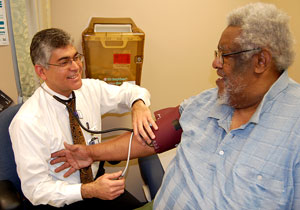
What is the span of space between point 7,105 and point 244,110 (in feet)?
3.77

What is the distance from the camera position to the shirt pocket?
793 mm

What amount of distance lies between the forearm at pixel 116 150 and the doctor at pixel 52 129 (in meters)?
0.08

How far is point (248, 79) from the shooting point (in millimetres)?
943

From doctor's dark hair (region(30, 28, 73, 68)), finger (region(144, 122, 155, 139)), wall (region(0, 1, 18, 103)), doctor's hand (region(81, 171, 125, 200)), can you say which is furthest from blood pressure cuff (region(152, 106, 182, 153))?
wall (region(0, 1, 18, 103))

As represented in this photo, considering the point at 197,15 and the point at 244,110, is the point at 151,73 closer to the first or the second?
the point at 197,15

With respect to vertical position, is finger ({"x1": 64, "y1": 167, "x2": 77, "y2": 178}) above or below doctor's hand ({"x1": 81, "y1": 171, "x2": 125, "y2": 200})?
below

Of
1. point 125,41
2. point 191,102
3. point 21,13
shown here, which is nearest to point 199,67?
point 125,41

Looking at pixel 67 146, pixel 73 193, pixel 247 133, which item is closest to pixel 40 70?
pixel 67 146

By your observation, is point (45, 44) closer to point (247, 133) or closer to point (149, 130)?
point (149, 130)

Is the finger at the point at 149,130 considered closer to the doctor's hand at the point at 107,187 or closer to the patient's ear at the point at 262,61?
the doctor's hand at the point at 107,187

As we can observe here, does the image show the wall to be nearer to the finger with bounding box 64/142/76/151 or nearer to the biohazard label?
the finger with bounding box 64/142/76/151

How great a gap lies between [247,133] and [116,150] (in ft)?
2.19

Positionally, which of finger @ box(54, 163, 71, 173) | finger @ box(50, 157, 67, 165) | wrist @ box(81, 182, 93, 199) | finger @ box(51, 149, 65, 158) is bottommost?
wrist @ box(81, 182, 93, 199)

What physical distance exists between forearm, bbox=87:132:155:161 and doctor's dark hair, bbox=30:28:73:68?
1.60 feet
